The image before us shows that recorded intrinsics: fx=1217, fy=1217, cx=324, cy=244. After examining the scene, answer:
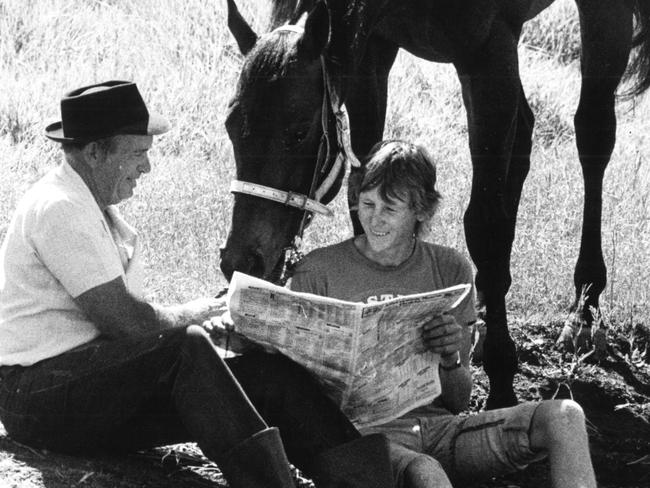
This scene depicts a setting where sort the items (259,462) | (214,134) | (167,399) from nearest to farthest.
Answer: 1. (259,462)
2. (167,399)
3. (214,134)

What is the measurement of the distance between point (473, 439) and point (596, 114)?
130 inches

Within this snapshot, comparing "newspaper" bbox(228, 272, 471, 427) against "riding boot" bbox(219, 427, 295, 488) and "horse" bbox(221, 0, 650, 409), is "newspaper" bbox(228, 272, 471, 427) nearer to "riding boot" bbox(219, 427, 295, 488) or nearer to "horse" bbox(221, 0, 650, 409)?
"riding boot" bbox(219, 427, 295, 488)

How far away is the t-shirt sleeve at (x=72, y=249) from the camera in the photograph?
3295 millimetres

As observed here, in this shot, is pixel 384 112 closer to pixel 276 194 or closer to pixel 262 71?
pixel 262 71

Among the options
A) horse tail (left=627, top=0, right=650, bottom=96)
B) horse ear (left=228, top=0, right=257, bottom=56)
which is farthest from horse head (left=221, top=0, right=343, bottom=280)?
horse tail (left=627, top=0, right=650, bottom=96)

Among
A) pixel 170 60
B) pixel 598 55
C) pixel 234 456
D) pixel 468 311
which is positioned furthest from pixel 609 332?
pixel 170 60

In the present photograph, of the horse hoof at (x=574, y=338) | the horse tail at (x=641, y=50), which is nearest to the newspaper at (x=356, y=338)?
the horse hoof at (x=574, y=338)

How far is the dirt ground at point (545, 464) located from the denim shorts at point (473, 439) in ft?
1.79

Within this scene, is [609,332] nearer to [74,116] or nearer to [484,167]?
[484,167]

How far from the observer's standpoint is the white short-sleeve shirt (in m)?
3.30

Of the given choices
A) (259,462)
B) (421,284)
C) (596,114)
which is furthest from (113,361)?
(596,114)

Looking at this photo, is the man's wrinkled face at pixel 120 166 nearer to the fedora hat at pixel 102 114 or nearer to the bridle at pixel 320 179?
the fedora hat at pixel 102 114

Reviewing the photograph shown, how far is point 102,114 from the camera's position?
345 cm

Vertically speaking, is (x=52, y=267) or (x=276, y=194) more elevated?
(x=276, y=194)
